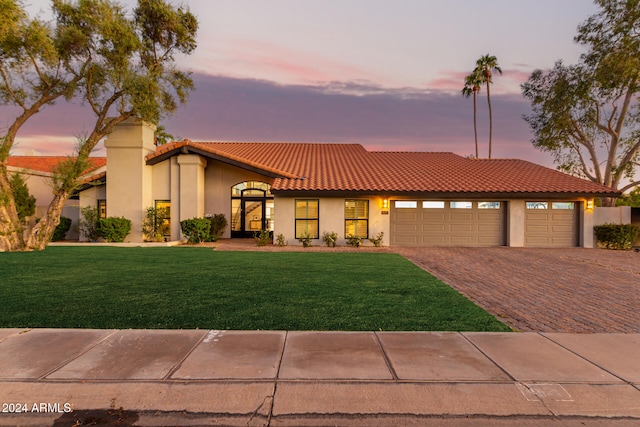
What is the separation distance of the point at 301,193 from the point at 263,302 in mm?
10799

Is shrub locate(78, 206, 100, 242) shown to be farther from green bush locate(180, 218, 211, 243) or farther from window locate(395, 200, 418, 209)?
window locate(395, 200, 418, 209)

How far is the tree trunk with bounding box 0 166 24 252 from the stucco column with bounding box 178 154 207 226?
6668 millimetres

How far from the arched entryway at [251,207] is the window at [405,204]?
280 inches

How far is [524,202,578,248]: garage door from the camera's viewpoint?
17.9 meters

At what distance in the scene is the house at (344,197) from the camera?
17.5 meters

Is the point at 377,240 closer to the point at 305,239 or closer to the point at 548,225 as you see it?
the point at 305,239

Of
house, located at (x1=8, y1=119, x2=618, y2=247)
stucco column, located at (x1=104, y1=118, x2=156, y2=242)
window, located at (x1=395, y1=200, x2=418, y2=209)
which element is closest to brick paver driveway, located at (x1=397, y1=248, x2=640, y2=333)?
house, located at (x1=8, y1=119, x2=618, y2=247)

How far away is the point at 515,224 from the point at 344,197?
8.68 m

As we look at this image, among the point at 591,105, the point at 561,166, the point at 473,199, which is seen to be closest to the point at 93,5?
the point at 473,199

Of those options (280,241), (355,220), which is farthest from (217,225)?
(355,220)

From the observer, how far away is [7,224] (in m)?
15.0

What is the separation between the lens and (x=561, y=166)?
28781mm

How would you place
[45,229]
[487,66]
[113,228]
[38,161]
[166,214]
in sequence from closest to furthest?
[45,229] < [113,228] < [166,214] < [38,161] < [487,66]

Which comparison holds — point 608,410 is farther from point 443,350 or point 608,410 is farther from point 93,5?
point 93,5
